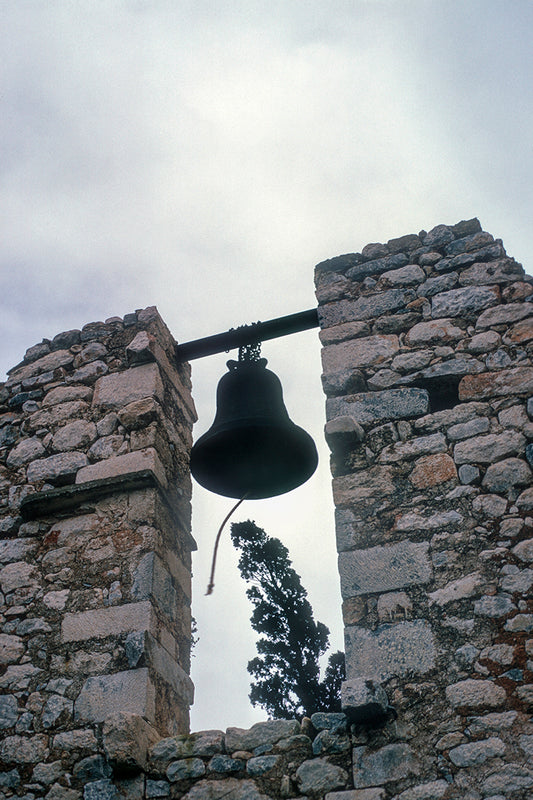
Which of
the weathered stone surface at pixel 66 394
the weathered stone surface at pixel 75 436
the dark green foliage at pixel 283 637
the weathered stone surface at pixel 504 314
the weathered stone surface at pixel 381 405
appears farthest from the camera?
the dark green foliage at pixel 283 637

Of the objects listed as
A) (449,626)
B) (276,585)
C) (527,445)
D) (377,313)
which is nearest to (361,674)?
(449,626)

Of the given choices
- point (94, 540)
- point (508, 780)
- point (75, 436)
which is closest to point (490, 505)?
point (508, 780)

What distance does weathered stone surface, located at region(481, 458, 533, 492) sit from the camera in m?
3.17

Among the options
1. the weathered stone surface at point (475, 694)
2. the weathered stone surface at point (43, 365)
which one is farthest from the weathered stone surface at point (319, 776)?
the weathered stone surface at point (43, 365)

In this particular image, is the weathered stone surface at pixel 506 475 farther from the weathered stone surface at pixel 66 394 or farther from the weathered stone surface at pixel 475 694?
the weathered stone surface at pixel 66 394

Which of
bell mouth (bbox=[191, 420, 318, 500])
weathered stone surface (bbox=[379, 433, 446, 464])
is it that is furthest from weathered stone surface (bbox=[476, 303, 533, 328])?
bell mouth (bbox=[191, 420, 318, 500])

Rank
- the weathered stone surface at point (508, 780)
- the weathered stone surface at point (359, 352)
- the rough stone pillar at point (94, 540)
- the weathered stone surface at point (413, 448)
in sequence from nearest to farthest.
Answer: the weathered stone surface at point (508, 780), the rough stone pillar at point (94, 540), the weathered stone surface at point (413, 448), the weathered stone surface at point (359, 352)

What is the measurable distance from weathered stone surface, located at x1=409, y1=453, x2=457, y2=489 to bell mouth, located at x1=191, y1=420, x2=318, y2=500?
64 cm

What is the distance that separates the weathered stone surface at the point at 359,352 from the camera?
3779 millimetres

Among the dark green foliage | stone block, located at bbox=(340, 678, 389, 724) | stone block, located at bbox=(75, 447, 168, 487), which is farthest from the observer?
the dark green foliage

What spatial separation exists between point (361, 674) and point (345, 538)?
560 millimetres

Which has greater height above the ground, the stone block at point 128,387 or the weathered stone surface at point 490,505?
the stone block at point 128,387

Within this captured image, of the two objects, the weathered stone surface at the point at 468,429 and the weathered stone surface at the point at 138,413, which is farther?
the weathered stone surface at the point at 138,413

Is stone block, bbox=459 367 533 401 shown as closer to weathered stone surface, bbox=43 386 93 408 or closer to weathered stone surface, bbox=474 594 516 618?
weathered stone surface, bbox=474 594 516 618
